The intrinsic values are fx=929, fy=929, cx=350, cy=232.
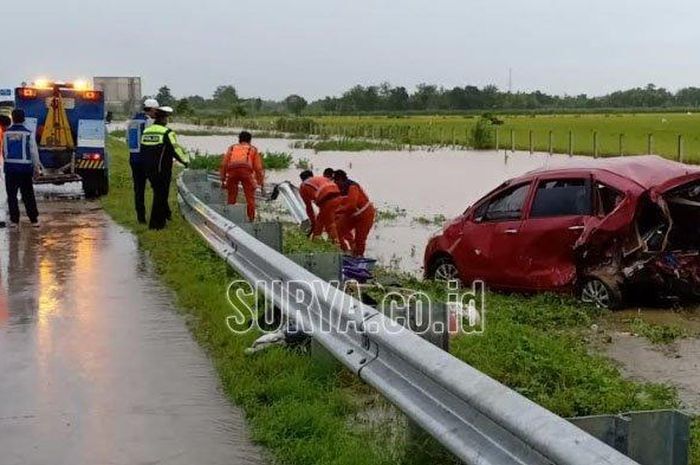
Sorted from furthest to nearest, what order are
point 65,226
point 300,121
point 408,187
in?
point 300,121, point 408,187, point 65,226

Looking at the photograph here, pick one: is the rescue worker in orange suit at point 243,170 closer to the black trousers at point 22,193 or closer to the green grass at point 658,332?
the black trousers at point 22,193

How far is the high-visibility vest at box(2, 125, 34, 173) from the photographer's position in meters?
14.8

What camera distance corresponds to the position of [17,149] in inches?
585

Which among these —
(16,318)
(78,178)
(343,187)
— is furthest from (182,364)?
(78,178)

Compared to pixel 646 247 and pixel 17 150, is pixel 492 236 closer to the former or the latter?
pixel 646 247

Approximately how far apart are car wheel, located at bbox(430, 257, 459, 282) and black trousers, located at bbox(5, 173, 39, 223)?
6.97m

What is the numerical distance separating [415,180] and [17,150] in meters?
18.0

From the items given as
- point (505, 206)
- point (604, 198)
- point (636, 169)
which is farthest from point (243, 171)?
point (636, 169)

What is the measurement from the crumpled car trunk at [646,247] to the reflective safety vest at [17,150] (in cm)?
935

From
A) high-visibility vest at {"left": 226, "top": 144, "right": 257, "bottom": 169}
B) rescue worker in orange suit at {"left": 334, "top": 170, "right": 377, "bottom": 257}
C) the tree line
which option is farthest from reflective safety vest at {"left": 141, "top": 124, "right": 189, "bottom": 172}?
the tree line

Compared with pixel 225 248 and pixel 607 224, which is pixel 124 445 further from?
pixel 607 224

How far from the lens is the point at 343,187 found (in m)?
13.0

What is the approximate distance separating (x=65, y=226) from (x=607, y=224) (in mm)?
9058

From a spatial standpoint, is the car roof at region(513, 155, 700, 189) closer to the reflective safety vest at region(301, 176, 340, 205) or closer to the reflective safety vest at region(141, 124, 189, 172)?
the reflective safety vest at region(301, 176, 340, 205)
